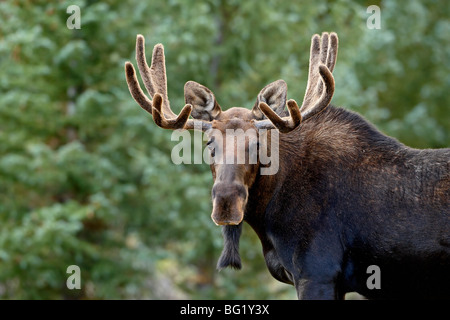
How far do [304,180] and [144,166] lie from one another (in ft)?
25.4

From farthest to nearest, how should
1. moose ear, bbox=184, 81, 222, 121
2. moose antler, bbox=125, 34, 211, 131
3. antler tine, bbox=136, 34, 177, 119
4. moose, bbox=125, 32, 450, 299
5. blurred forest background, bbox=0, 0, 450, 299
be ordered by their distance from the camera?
blurred forest background, bbox=0, 0, 450, 299
antler tine, bbox=136, 34, 177, 119
moose ear, bbox=184, 81, 222, 121
moose antler, bbox=125, 34, 211, 131
moose, bbox=125, 32, 450, 299

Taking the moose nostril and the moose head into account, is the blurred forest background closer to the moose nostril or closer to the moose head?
the moose head

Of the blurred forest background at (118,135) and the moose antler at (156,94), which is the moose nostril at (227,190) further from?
the blurred forest background at (118,135)

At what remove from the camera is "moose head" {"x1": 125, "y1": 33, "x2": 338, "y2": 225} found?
557cm

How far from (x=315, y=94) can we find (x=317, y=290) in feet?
5.59

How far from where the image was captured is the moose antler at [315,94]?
5.78 metres

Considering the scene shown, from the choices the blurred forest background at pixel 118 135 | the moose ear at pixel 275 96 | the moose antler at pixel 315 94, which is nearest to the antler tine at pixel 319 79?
the moose antler at pixel 315 94

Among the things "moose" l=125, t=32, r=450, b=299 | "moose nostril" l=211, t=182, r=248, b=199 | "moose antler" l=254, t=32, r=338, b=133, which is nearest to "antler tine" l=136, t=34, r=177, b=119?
"moose" l=125, t=32, r=450, b=299

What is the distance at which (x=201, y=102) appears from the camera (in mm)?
6355

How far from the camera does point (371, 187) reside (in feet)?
19.8

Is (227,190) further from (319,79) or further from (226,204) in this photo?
(319,79)

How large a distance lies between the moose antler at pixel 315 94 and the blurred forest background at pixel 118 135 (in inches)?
268

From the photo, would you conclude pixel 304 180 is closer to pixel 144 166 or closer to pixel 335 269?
pixel 335 269

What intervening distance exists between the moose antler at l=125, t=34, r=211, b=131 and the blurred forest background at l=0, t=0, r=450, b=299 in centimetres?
613
